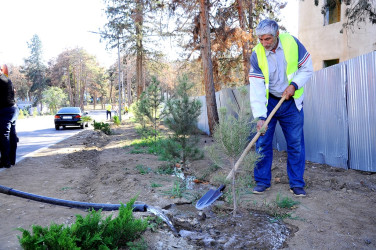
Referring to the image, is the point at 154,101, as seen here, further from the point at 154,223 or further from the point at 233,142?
the point at 154,223

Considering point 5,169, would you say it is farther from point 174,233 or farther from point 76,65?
point 76,65

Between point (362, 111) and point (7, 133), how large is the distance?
20.0ft

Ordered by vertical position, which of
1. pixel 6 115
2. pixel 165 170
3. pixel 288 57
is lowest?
pixel 165 170

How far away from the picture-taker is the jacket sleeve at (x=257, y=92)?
12.8ft

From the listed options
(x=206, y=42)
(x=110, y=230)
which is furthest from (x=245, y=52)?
(x=110, y=230)

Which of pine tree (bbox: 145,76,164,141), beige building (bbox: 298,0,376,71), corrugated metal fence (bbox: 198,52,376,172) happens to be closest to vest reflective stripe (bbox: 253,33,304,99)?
corrugated metal fence (bbox: 198,52,376,172)

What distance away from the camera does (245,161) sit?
3.56 m

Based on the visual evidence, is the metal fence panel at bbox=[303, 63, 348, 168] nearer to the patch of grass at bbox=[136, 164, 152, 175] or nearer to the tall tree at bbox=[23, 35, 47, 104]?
the patch of grass at bbox=[136, 164, 152, 175]

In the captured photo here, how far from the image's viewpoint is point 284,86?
404 centimetres

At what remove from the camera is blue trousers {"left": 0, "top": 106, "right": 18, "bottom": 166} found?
19.4ft

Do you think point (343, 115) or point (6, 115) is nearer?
point (343, 115)

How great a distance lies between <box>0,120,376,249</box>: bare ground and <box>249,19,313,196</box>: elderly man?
1.72ft

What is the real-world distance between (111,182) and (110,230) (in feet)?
9.27

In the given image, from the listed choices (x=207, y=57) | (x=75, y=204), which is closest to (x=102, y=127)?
(x=207, y=57)
